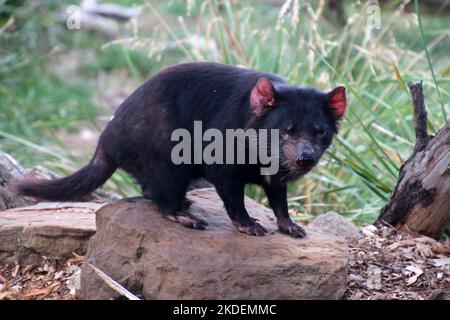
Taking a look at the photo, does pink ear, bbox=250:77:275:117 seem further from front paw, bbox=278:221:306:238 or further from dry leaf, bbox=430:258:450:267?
dry leaf, bbox=430:258:450:267

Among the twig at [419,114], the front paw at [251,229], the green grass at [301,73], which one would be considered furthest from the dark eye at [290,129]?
the green grass at [301,73]

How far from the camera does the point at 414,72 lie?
20.7ft

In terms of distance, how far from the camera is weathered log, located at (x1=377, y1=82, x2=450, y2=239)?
4230 mm

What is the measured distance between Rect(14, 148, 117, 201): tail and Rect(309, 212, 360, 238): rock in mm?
1308

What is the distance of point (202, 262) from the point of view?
345 centimetres

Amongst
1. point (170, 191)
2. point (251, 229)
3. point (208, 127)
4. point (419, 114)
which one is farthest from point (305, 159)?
point (419, 114)

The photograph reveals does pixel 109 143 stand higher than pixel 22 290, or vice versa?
pixel 109 143

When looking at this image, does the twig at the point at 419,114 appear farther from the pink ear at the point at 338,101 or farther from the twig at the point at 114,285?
the twig at the point at 114,285

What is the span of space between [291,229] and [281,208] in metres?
0.14

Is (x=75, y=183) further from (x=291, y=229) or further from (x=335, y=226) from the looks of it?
(x=335, y=226)
